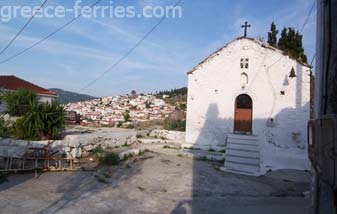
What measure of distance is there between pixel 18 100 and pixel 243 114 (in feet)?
35.2

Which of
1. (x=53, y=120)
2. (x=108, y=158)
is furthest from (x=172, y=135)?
(x=53, y=120)

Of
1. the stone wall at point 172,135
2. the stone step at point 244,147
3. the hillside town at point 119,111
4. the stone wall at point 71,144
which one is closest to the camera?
the stone wall at point 71,144

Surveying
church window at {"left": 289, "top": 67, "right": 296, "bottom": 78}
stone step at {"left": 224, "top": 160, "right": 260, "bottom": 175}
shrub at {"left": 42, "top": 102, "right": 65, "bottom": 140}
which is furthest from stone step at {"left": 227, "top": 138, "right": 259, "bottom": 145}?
shrub at {"left": 42, "top": 102, "right": 65, "bottom": 140}

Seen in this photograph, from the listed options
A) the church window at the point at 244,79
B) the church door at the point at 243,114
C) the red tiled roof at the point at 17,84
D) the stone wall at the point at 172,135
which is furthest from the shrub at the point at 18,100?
the church window at the point at 244,79

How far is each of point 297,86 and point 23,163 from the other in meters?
11.2

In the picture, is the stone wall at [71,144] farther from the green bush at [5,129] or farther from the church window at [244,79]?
the church window at [244,79]

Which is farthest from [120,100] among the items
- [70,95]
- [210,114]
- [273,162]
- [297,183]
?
[297,183]

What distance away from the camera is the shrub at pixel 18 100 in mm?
13803

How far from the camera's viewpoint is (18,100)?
14188mm

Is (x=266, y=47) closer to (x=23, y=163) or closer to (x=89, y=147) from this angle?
(x=89, y=147)

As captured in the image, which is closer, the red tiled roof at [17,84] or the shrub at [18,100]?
the shrub at [18,100]

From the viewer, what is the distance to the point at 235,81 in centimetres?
1395

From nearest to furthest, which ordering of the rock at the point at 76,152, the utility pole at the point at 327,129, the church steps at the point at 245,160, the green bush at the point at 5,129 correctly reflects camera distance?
the utility pole at the point at 327,129, the green bush at the point at 5,129, the rock at the point at 76,152, the church steps at the point at 245,160

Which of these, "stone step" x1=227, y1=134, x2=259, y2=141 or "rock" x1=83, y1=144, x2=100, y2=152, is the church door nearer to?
"stone step" x1=227, y1=134, x2=259, y2=141
